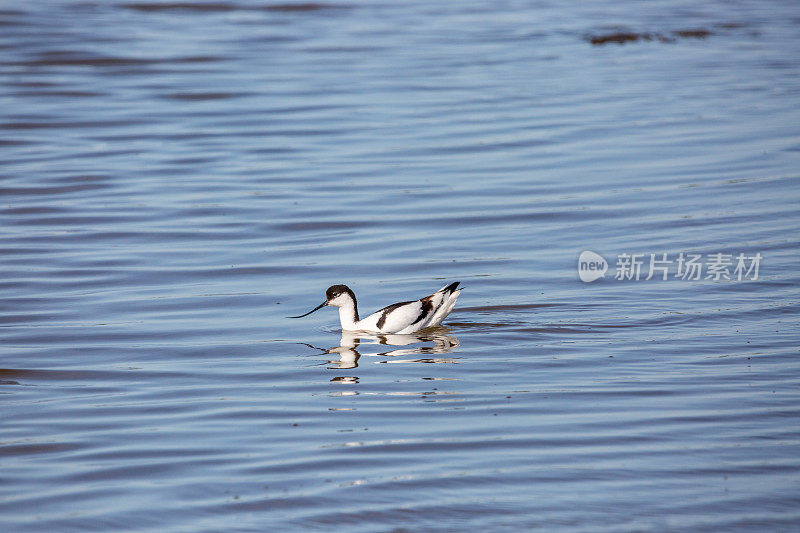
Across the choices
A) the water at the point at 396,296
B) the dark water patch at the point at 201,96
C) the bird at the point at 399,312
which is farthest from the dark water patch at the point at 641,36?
the bird at the point at 399,312

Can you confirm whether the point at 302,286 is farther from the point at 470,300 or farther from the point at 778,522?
the point at 778,522

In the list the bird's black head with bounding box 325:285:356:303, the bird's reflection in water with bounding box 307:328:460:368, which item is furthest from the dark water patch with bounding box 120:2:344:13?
the bird's reflection in water with bounding box 307:328:460:368

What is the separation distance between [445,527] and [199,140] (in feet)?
46.0

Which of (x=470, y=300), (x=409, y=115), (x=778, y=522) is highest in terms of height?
(x=409, y=115)

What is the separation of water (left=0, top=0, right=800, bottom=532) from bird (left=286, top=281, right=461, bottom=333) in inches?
8.1

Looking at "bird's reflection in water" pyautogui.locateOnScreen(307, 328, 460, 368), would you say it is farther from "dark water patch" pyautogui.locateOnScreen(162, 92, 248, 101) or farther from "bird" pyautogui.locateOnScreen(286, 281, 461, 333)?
"dark water patch" pyautogui.locateOnScreen(162, 92, 248, 101)

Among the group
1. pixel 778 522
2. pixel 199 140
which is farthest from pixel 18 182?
pixel 778 522

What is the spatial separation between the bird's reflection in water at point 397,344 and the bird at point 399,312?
0.23ft

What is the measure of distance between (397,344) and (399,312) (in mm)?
285

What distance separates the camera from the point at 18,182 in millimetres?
15820

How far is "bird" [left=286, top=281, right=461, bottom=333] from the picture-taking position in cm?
952

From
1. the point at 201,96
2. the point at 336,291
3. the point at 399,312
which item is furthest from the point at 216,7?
the point at 399,312

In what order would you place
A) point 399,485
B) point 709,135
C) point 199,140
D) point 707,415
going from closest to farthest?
1. point 399,485
2. point 707,415
3. point 709,135
4. point 199,140

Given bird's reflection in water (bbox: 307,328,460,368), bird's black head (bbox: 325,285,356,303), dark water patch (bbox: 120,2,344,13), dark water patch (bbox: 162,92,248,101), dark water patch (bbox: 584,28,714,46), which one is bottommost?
bird's reflection in water (bbox: 307,328,460,368)
